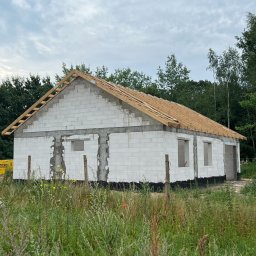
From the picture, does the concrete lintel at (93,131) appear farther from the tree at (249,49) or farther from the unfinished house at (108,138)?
the tree at (249,49)

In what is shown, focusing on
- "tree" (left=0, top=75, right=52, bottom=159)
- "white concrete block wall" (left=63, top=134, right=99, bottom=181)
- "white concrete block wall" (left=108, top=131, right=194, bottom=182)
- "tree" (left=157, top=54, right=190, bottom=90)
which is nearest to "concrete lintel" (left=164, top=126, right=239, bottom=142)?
"white concrete block wall" (left=108, top=131, right=194, bottom=182)

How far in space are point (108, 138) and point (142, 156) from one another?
1941 mm

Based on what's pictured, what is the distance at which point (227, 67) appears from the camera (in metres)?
39.0

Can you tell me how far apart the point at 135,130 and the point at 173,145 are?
69.3 inches

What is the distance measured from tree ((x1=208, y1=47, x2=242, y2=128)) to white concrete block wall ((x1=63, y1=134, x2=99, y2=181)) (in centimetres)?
2281

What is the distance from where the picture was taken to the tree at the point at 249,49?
34.1 m

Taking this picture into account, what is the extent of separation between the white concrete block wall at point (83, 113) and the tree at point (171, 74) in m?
32.5

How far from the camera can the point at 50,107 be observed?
1930 centimetres

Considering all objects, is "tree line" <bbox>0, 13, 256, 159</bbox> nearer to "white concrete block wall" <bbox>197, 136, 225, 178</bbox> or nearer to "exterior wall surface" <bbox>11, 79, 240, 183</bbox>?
"white concrete block wall" <bbox>197, 136, 225, 178</bbox>

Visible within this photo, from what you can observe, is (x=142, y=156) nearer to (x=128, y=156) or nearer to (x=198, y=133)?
(x=128, y=156)

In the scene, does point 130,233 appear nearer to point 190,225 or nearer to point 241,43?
point 190,225

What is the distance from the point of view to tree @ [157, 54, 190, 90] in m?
50.2

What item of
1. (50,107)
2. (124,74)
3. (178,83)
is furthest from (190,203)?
(124,74)

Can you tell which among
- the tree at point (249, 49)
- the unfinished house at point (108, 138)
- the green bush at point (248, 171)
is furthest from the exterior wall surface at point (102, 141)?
the tree at point (249, 49)
